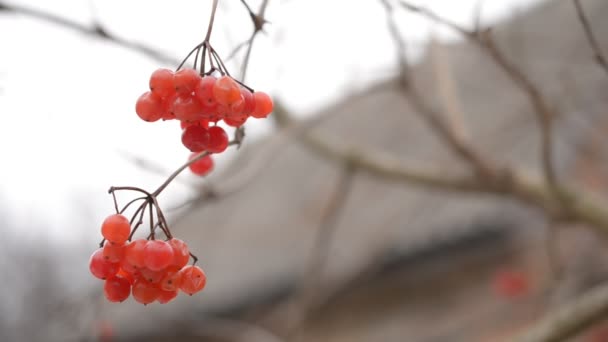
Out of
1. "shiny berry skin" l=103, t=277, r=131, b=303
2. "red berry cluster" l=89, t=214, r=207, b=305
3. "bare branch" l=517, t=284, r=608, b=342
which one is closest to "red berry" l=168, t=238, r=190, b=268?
"red berry cluster" l=89, t=214, r=207, b=305

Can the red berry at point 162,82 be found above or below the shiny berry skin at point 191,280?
above

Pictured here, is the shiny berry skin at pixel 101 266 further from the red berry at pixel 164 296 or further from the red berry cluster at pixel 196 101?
the red berry cluster at pixel 196 101

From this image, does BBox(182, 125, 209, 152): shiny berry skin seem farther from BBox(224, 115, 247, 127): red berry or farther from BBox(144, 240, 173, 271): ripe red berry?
BBox(144, 240, 173, 271): ripe red berry

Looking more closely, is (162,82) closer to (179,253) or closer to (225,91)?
(225,91)

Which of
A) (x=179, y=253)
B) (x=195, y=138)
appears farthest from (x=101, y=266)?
(x=195, y=138)

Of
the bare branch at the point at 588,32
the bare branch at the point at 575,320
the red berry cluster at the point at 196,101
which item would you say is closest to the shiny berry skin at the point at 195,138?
the red berry cluster at the point at 196,101

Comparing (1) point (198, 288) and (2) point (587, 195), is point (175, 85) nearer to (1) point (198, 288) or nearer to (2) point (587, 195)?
(1) point (198, 288)
